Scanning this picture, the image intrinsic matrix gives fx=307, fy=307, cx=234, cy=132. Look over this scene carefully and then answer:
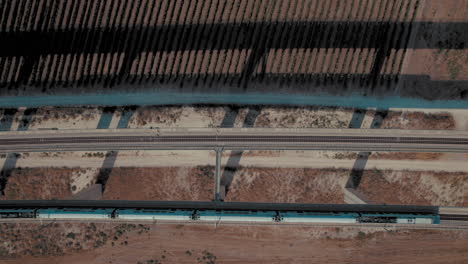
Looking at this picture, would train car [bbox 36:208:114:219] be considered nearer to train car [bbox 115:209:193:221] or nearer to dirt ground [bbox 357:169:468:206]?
train car [bbox 115:209:193:221]

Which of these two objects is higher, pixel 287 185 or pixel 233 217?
pixel 287 185

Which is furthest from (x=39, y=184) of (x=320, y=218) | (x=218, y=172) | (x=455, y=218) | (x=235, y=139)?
(x=455, y=218)

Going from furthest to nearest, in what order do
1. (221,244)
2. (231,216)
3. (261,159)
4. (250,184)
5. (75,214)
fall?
(221,244) → (250,184) → (261,159) → (75,214) → (231,216)

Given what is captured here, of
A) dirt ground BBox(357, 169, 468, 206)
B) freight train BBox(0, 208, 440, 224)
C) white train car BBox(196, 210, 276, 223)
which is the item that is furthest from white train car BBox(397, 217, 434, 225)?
white train car BBox(196, 210, 276, 223)

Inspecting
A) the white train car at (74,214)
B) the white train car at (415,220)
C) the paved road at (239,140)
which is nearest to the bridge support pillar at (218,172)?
the paved road at (239,140)

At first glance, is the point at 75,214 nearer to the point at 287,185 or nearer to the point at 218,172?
the point at 218,172

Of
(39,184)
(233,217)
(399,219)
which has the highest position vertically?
(399,219)
